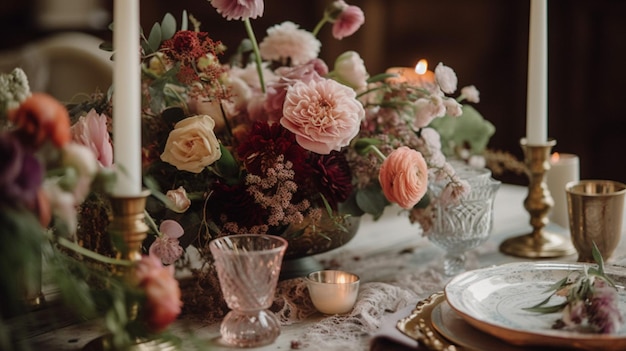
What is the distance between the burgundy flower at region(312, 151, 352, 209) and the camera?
111 cm

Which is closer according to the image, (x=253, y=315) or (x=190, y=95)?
(x=253, y=315)

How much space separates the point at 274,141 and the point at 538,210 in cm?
59

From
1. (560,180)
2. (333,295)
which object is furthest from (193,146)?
(560,180)

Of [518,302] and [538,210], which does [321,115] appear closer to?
[518,302]

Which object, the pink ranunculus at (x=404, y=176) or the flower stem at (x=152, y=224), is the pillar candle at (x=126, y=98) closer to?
the flower stem at (x=152, y=224)

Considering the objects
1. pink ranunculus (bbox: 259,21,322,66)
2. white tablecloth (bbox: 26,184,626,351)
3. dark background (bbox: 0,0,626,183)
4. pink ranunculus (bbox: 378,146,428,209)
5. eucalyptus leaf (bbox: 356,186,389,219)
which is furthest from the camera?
dark background (bbox: 0,0,626,183)

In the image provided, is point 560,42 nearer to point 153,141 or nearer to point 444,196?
point 444,196

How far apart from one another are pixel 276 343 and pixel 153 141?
1.34 ft

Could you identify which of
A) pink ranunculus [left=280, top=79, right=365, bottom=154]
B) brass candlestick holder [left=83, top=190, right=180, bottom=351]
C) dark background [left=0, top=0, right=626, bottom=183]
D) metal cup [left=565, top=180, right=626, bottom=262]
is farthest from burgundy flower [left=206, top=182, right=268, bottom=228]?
dark background [left=0, top=0, right=626, bottom=183]

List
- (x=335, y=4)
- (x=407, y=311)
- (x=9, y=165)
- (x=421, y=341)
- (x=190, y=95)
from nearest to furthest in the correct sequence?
(x=9, y=165) < (x=421, y=341) < (x=407, y=311) < (x=190, y=95) < (x=335, y=4)

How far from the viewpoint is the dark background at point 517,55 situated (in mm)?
2910

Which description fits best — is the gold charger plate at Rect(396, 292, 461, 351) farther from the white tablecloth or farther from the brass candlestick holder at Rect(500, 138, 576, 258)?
the brass candlestick holder at Rect(500, 138, 576, 258)

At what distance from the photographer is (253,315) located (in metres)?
0.94

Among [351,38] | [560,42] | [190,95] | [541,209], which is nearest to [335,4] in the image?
[190,95]
